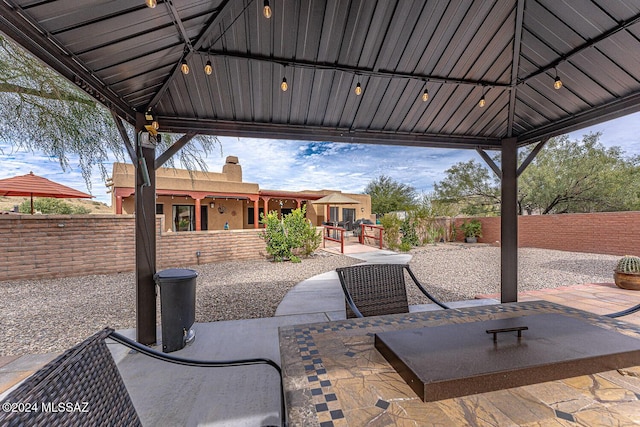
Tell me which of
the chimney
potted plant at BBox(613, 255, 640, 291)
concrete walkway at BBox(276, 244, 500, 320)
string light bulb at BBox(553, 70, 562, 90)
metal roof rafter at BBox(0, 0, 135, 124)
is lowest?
concrete walkway at BBox(276, 244, 500, 320)

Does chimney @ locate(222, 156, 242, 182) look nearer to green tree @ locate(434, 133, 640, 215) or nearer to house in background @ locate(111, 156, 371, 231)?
house in background @ locate(111, 156, 371, 231)

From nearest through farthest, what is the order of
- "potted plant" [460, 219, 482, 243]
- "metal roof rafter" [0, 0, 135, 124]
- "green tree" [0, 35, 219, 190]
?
"metal roof rafter" [0, 0, 135, 124] < "green tree" [0, 35, 219, 190] < "potted plant" [460, 219, 482, 243]

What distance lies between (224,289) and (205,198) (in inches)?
348

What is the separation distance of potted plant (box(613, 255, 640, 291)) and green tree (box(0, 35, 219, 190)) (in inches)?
344

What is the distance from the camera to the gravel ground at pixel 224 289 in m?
3.58

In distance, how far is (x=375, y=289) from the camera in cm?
229

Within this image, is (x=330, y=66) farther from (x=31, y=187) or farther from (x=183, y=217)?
(x=183, y=217)

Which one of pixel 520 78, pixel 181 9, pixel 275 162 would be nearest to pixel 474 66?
pixel 520 78

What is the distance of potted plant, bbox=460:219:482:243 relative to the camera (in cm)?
1320

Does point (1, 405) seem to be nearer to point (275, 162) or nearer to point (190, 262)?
point (190, 262)

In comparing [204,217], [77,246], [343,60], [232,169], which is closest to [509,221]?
[343,60]

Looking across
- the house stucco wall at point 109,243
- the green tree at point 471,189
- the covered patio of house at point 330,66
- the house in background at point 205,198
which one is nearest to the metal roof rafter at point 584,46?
the covered patio of house at point 330,66

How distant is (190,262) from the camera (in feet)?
24.7

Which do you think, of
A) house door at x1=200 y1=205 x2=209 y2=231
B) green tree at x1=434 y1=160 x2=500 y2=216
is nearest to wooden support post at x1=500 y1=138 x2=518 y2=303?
house door at x1=200 y1=205 x2=209 y2=231
